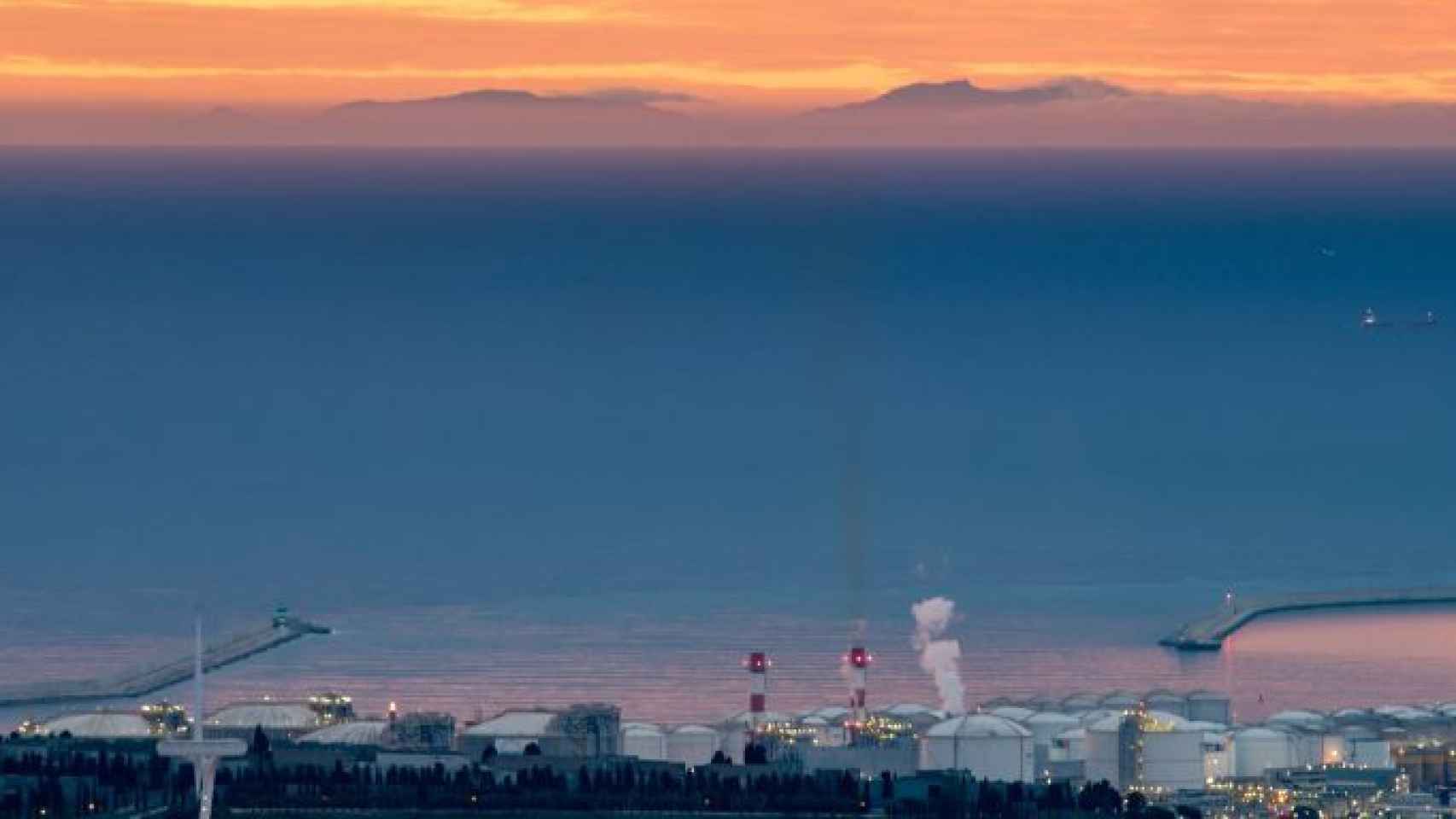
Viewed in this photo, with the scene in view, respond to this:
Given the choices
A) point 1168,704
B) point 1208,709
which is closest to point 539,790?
point 1168,704

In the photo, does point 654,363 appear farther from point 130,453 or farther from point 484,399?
point 130,453

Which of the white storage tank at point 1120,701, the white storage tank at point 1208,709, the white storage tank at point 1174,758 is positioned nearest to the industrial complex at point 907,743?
the white storage tank at point 1174,758

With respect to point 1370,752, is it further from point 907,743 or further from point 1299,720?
point 907,743

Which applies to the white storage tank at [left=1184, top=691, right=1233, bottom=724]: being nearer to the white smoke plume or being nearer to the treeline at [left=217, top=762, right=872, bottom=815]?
the white smoke plume

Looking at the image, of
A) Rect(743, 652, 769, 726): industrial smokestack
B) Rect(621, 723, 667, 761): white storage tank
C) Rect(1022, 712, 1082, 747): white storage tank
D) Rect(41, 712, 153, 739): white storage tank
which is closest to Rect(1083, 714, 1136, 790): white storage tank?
Rect(1022, 712, 1082, 747): white storage tank

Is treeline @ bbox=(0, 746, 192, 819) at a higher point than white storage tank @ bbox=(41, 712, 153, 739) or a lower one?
lower

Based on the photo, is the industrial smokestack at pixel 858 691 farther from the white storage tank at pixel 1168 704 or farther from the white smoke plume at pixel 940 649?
the white storage tank at pixel 1168 704
